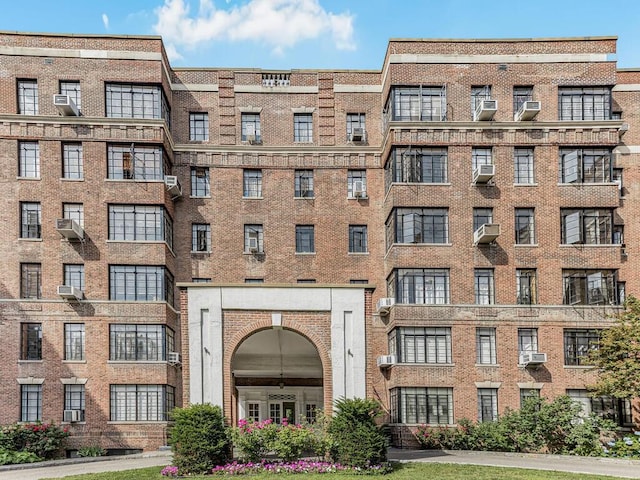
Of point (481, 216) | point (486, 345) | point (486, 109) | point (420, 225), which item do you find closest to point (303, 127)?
point (420, 225)

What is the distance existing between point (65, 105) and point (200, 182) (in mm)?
7087

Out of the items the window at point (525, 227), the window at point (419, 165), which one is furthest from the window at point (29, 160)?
the window at point (525, 227)

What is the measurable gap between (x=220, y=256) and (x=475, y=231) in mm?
11900

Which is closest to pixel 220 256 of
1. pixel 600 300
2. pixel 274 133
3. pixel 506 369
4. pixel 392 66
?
pixel 274 133

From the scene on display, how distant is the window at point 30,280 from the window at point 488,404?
19644 millimetres

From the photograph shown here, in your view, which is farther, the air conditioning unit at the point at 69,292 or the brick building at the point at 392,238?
the brick building at the point at 392,238

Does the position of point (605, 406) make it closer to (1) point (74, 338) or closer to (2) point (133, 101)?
(1) point (74, 338)

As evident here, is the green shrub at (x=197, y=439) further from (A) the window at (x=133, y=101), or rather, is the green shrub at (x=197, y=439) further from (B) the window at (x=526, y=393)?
(A) the window at (x=133, y=101)

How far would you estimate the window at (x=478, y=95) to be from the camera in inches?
1294

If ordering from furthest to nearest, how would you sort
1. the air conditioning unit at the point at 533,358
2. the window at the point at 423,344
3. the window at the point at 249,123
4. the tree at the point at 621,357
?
the window at the point at 249,123 < the window at the point at 423,344 < the air conditioning unit at the point at 533,358 < the tree at the point at 621,357

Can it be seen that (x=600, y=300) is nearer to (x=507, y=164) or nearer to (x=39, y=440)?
(x=507, y=164)

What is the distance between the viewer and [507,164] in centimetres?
3253

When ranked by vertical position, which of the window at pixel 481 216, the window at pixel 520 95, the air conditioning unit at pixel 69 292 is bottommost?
the air conditioning unit at pixel 69 292

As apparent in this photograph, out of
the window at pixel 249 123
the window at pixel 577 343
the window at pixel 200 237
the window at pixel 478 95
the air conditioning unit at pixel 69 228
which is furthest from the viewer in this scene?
the window at pixel 249 123
